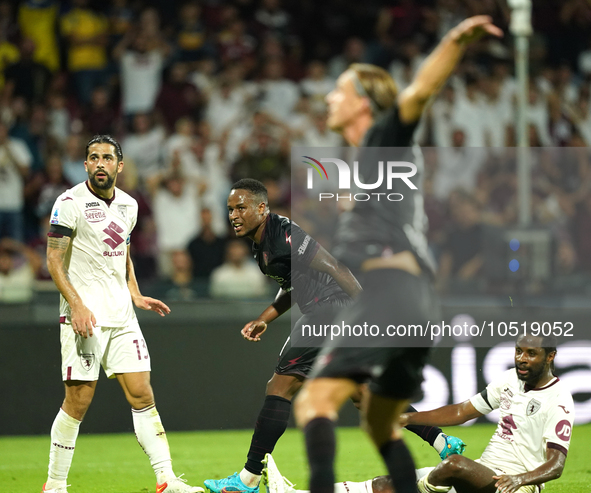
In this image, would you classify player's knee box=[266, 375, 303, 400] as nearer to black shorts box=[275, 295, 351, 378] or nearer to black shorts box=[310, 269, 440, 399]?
black shorts box=[275, 295, 351, 378]

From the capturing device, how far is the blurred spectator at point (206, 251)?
9719 mm

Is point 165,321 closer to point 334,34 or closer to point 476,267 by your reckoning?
point 476,267

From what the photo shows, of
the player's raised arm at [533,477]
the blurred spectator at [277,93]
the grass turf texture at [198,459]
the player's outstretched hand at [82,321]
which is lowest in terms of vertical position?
the grass turf texture at [198,459]

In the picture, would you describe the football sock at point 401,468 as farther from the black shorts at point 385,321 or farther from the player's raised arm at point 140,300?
the player's raised arm at point 140,300

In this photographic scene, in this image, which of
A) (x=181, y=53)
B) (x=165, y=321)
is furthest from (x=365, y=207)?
(x=181, y=53)

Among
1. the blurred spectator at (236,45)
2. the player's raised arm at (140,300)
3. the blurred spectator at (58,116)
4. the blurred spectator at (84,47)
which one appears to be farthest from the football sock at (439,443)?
the blurred spectator at (84,47)

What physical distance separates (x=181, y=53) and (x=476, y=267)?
5.40 metres

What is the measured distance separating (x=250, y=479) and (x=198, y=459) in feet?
6.54

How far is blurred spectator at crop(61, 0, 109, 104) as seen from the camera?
1199 centimetres

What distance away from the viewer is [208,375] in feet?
28.4

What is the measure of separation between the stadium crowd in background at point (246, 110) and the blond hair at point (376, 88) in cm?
514

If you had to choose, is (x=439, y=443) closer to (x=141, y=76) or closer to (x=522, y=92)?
(x=522, y=92)

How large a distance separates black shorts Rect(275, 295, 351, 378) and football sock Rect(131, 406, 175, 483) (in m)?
0.86

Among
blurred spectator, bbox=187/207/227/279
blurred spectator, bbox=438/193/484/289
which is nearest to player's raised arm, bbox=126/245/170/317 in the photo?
blurred spectator, bbox=187/207/227/279
